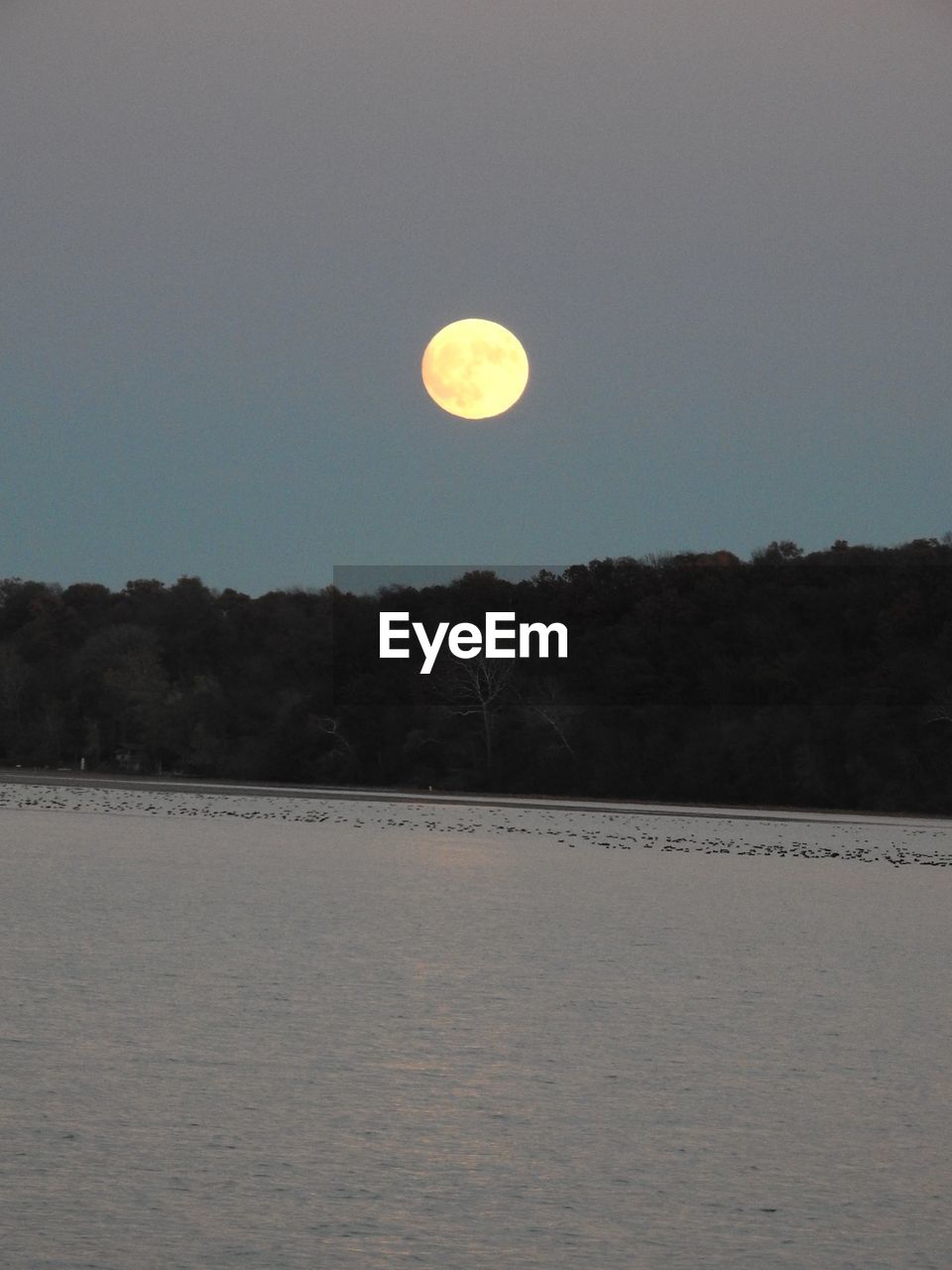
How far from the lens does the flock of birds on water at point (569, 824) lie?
4509 centimetres

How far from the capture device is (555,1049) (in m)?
14.6

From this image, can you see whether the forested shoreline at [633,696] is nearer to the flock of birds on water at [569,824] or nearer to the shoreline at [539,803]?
the shoreline at [539,803]

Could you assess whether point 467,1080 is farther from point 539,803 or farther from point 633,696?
point 633,696

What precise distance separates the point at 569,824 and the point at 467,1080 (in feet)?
141

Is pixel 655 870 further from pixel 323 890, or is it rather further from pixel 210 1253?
pixel 210 1253

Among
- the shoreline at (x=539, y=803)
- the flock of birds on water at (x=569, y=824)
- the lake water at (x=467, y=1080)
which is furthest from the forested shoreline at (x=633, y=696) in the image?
the lake water at (x=467, y=1080)

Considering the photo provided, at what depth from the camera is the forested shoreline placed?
7531 centimetres

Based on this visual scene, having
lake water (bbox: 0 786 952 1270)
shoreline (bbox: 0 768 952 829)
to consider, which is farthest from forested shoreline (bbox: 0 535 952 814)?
lake water (bbox: 0 786 952 1270)

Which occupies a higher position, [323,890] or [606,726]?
[606,726]

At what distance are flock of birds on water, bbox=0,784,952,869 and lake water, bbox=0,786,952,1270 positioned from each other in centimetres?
1578

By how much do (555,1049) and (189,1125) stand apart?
12.7ft

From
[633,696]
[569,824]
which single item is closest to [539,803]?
[633,696]

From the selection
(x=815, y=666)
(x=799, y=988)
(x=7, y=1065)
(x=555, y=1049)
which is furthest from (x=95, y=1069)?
(x=815, y=666)

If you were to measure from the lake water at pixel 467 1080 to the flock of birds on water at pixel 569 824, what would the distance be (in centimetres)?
1578
